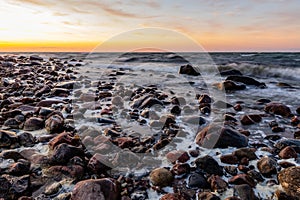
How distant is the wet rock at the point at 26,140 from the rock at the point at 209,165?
2.75m

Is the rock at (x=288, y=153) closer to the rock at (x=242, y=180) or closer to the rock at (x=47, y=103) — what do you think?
the rock at (x=242, y=180)

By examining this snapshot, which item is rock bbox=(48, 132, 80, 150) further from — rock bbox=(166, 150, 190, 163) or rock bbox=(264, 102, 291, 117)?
rock bbox=(264, 102, 291, 117)

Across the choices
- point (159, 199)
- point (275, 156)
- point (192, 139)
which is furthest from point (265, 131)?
point (159, 199)

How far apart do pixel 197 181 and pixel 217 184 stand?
24 centimetres

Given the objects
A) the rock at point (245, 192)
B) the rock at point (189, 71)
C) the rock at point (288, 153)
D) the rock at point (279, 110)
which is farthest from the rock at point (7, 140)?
the rock at point (189, 71)

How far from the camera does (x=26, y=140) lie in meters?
3.99

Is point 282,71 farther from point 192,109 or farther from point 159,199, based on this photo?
point 159,199

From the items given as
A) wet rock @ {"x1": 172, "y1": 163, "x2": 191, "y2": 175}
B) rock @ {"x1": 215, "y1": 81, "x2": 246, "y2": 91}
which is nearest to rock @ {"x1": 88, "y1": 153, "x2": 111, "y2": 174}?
wet rock @ {"x1": 172, "y1": 163, "x2": 191, "y2": 175}

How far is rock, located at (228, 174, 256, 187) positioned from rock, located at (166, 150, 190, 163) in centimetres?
75

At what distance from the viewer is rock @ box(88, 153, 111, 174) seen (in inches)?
125

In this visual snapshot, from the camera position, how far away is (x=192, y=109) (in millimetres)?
6391

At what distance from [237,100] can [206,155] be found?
486cm

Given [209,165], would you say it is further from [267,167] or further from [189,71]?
[189,71]

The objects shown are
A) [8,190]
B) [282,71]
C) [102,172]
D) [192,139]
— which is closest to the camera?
[8,190]
